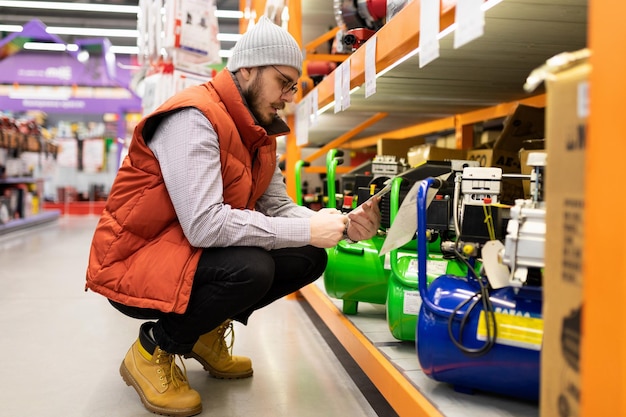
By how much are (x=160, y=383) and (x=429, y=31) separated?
3.97ft

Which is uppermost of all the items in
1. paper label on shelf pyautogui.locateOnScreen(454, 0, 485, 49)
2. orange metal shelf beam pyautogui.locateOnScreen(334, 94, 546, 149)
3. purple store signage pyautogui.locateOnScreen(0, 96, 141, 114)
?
purple store signage pyautogui.locateOnScreen(0, 96, 141, 114)

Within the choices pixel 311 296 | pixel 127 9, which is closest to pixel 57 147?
pixel 127 9

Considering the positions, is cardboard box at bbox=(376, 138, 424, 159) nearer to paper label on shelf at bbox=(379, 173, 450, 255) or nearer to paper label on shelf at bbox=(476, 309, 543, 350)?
paper label on shelf at bbox=(379, 173, 450, 255)

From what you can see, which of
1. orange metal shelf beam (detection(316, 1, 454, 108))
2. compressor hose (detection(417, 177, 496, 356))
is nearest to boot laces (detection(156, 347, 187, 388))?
compressor hose (detection(417, 177, 496, 356))

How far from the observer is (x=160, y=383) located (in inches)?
68.2

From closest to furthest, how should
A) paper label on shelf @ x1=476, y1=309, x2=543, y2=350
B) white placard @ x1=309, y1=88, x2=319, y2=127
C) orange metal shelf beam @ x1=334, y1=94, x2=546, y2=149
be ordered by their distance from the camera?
paper label on shelf @ x1=476, y1=309, x2=543, y2=350
orange metal shelf beam @ x1=334, y1=94, x2=546, y2=149
white placard @ x1=309, y1=88, x2=319, y2=127

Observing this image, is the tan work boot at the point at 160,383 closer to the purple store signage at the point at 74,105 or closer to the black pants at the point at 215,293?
the black pants at the point at 215,293

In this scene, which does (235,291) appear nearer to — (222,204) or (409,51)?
(222,204)

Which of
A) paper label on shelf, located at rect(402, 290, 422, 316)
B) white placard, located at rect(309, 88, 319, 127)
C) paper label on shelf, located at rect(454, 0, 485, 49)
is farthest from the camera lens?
white placard, located at rect(309, 88, 319, 127)

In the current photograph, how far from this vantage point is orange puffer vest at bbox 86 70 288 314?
1.55 m

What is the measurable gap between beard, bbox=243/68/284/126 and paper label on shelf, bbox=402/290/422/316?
2.16 ft

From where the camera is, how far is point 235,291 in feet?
5.17

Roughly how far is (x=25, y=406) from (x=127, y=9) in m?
11.4

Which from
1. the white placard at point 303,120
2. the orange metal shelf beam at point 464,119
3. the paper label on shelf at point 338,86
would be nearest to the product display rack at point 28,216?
Result: the orange metal shelf beam at point 464,119
